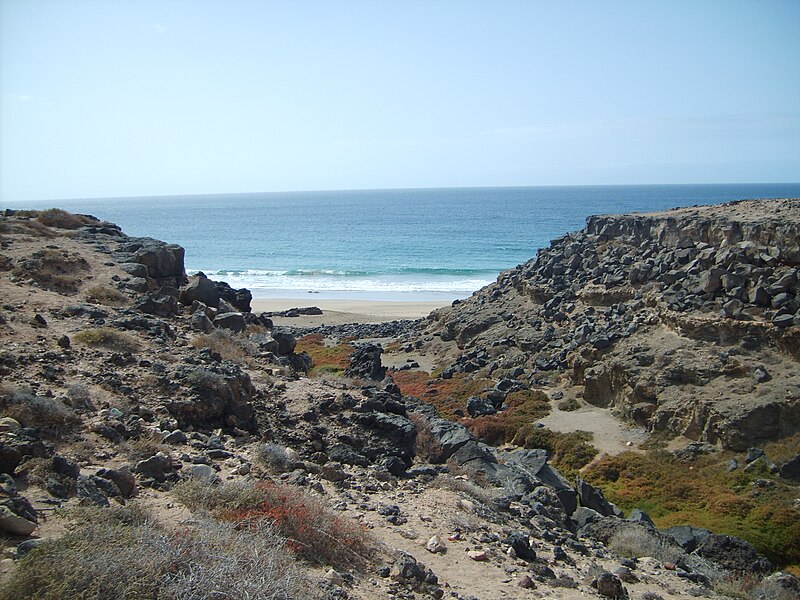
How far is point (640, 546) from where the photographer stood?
1102cm

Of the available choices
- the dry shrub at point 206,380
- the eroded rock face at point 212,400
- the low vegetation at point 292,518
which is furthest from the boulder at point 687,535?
the dry shrub at point 206,380

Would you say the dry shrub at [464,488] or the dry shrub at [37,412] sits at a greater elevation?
the dry shrub at [37,412]

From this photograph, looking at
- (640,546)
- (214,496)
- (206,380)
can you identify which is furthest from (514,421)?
(214,496)

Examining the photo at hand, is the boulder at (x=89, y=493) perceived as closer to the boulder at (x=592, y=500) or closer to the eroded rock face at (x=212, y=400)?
the eroded rock face at (x=212, y=400)

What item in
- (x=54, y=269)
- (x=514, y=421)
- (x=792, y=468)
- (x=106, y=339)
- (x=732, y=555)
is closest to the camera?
(x=732, y=555)

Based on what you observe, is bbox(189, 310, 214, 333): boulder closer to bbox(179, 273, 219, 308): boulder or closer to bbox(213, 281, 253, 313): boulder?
bbox(179, 273, 219, 308): boulder

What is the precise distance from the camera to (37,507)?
7.03m

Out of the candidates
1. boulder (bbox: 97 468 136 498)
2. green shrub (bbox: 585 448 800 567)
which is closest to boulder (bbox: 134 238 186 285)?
boulder (bbox: 97 468 136 498)

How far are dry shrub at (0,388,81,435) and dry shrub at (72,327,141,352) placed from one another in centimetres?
380

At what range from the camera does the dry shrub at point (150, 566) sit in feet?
16.6

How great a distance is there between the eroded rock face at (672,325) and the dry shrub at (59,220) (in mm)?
18514

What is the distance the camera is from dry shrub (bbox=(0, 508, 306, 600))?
16.6ft

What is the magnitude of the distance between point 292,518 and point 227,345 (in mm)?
10090

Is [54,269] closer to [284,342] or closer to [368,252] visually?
[284,342]
